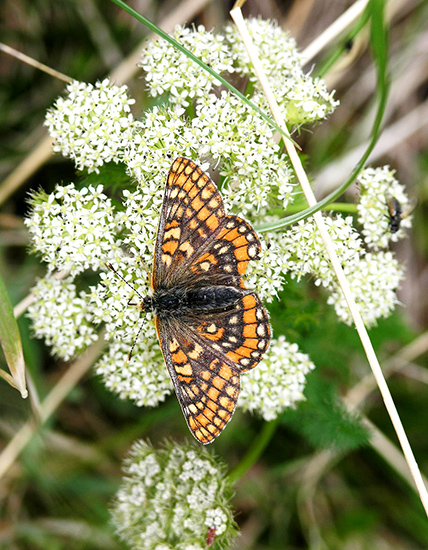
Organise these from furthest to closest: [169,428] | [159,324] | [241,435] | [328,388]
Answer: [169,428] → [241,435] → [328,388] → [159,324]

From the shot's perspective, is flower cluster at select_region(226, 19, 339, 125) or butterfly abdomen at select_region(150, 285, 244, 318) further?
flower cluster at select_region(226, 19, 339, 125)

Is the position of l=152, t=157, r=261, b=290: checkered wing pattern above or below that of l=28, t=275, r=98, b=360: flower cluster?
above

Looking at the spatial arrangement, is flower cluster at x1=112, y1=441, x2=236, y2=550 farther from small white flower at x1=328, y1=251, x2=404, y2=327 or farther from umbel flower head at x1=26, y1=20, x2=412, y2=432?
small white flower at x1=328, y1=251, x2=404, y2=327

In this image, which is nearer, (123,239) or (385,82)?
(385,82)

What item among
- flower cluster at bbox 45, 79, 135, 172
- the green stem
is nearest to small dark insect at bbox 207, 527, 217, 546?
the green stem

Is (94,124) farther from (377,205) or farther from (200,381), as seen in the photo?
(377,205)

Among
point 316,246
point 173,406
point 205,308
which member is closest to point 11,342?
point 205,308

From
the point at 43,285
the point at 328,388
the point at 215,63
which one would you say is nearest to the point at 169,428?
the point at 328,388

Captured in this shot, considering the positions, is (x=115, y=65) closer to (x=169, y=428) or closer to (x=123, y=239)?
(x=123, y=239)
